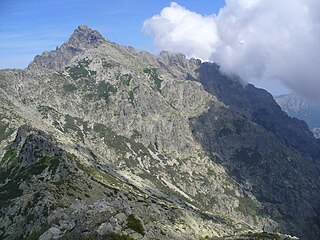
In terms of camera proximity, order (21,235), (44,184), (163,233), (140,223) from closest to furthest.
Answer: (140,223), (163,233), (21,235), (44,184)

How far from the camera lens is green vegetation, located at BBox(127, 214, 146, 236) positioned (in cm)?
7606

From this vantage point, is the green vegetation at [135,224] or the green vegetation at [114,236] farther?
the green vegetation at [135,224]

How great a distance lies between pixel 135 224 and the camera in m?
77.6

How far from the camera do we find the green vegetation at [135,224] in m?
76.1

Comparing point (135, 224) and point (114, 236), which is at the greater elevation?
point (135, 224)

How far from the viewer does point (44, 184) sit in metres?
166

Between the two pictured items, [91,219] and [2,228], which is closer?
[91,219]

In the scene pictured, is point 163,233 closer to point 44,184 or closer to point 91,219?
point 91,219

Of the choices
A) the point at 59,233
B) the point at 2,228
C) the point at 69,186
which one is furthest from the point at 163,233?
the point at 69,186

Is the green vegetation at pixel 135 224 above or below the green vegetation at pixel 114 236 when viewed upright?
above

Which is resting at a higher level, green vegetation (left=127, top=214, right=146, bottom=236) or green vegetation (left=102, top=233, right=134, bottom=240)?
green vegetation (left=127, top=214, right=146, bottom=236)

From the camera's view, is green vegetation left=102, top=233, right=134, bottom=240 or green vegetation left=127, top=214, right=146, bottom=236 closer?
green vegetation left=102, top=233, right=134, bottom=240

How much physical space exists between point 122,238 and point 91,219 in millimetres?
12112

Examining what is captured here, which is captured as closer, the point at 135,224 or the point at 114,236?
the point at 114,236
